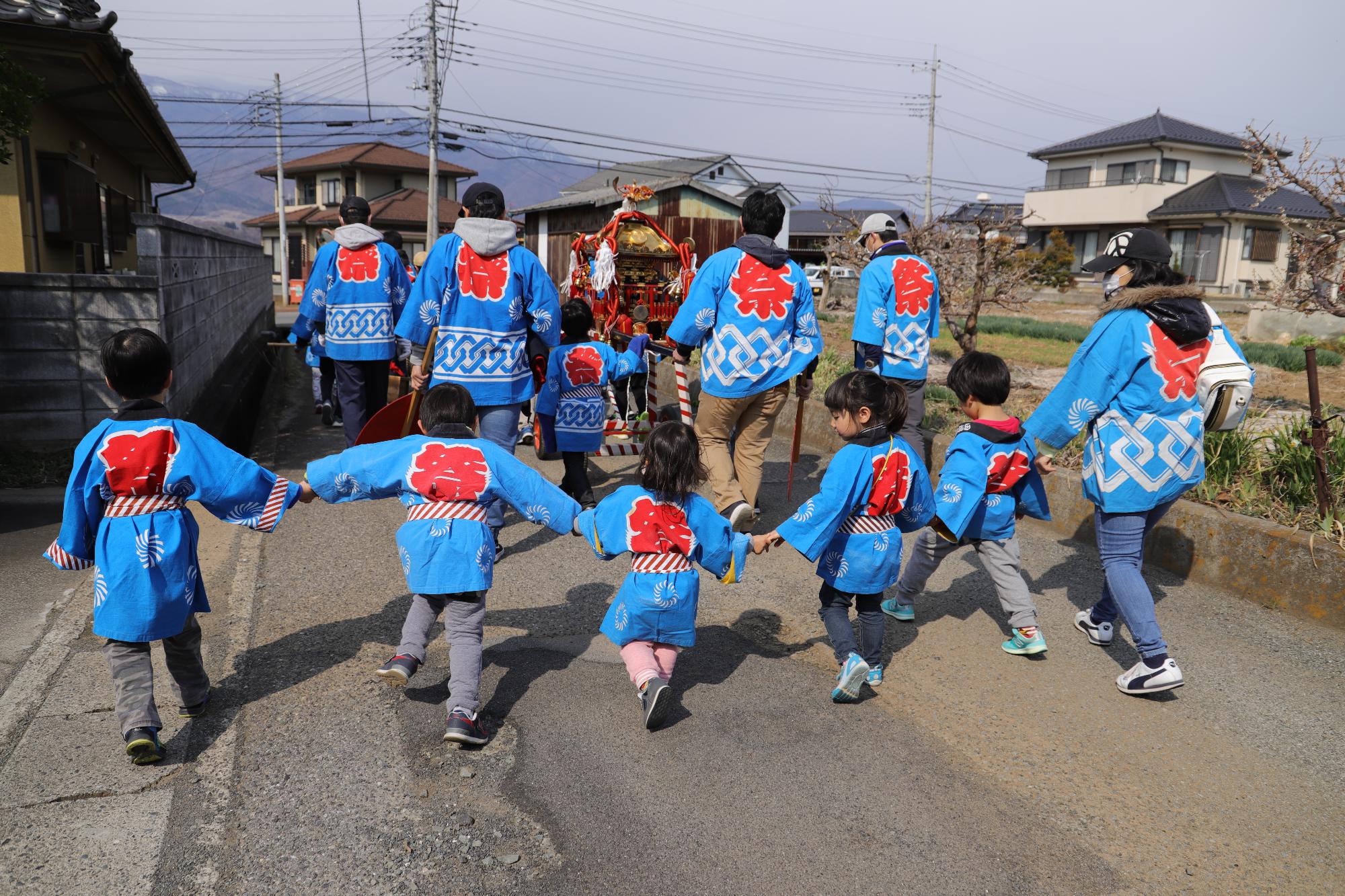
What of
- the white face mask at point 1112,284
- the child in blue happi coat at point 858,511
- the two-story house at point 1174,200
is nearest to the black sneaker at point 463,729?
the child in blue happi coat at point 858,511

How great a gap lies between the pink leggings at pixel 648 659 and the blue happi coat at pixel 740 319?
2.30 meters

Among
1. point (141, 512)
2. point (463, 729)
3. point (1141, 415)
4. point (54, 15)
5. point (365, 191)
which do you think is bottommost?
point (463, 729)

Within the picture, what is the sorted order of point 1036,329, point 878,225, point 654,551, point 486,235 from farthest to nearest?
point 1036,329
point 878,225
point 486,235
point 654,551

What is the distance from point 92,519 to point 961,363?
3.59m

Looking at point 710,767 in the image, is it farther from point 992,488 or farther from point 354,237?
point 354,237

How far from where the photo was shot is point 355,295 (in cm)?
643

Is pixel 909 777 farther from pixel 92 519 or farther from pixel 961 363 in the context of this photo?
pixel 92 519

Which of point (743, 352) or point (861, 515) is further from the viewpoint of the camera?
point (743, 352)

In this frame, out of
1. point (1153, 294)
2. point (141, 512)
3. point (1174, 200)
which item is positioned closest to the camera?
point (141, 512)

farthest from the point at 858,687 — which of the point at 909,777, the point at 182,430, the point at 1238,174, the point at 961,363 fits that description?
the point at 1238,174

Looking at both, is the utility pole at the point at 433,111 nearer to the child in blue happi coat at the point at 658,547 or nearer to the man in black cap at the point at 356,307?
the man in black cap at the point at 356,307

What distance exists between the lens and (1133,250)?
412 centimetres

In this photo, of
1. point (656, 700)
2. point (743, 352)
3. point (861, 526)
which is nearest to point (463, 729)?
point (656, 700)

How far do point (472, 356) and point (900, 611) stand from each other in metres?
2.76
